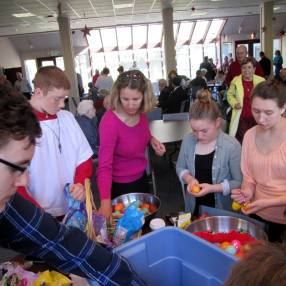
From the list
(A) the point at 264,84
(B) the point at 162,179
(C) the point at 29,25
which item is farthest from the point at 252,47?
(A) the point at 264,84

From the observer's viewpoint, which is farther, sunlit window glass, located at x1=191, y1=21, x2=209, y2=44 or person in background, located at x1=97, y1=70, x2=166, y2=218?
sunlit window glass, located at x1=191, y1=21, x2=209, y2=44

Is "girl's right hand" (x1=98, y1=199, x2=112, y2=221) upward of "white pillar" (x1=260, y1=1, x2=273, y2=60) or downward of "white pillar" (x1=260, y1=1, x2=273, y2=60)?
downward

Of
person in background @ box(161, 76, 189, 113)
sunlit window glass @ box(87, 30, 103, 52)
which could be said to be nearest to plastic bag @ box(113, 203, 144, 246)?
person in background @ box(161, 76, 189, 113)

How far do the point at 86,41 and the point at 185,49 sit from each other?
5.57 meters

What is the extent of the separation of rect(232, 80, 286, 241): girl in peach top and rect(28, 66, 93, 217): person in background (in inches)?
34.3

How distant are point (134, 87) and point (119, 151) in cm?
39

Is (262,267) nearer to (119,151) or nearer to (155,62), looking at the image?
(119,151)

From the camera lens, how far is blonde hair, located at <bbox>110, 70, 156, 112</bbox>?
6.07ft

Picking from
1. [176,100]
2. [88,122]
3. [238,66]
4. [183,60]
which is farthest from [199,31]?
[88,122]

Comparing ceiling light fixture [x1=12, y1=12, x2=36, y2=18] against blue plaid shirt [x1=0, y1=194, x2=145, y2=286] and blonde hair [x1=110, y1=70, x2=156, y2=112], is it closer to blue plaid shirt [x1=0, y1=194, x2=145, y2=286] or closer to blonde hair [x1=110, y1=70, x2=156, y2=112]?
blonde hair [x1=110, y1=70, x2=156, y2=112]

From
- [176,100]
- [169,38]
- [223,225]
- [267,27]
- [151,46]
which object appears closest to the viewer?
[223,225]

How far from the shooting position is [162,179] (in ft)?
14.9

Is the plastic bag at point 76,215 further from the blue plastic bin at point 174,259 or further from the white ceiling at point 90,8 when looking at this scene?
the white ceiling at point 90,8

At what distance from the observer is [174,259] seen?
117cm
